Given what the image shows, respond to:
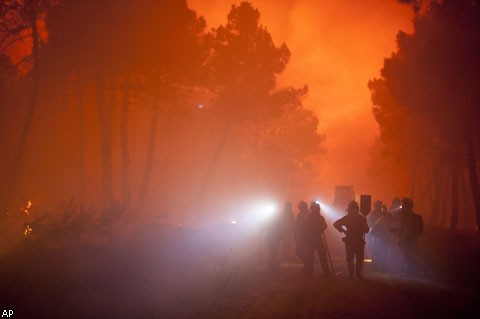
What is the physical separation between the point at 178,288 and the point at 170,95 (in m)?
14.8

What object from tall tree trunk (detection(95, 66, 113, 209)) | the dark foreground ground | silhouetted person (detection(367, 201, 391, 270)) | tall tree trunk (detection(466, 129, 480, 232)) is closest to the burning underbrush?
the dark foreground ground

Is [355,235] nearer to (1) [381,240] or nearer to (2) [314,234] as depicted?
(2) [314,234]

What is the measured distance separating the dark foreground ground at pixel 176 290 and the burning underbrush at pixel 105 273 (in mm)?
18

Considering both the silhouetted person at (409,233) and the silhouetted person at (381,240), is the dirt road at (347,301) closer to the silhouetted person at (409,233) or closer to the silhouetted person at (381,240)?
the silhouetted person at (409,233)

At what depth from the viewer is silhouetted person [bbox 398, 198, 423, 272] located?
13406 millimetres

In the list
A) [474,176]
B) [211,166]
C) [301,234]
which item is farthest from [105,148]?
[474,176]

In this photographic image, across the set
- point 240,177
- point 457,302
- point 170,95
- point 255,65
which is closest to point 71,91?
point 170,95

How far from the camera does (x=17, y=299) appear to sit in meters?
7.59

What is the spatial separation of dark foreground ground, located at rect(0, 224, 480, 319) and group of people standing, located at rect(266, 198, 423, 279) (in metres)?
0.76

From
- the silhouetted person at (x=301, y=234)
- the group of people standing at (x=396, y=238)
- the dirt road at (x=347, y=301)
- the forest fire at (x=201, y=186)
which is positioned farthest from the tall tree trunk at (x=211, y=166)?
the dirt road at (x=347, y=301)

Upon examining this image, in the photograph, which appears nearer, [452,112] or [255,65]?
[452,112]

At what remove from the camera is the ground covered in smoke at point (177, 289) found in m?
7.88

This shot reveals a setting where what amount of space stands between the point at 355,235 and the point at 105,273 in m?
6.72

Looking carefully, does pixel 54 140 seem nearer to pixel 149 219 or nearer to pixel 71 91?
pixel 71 91
